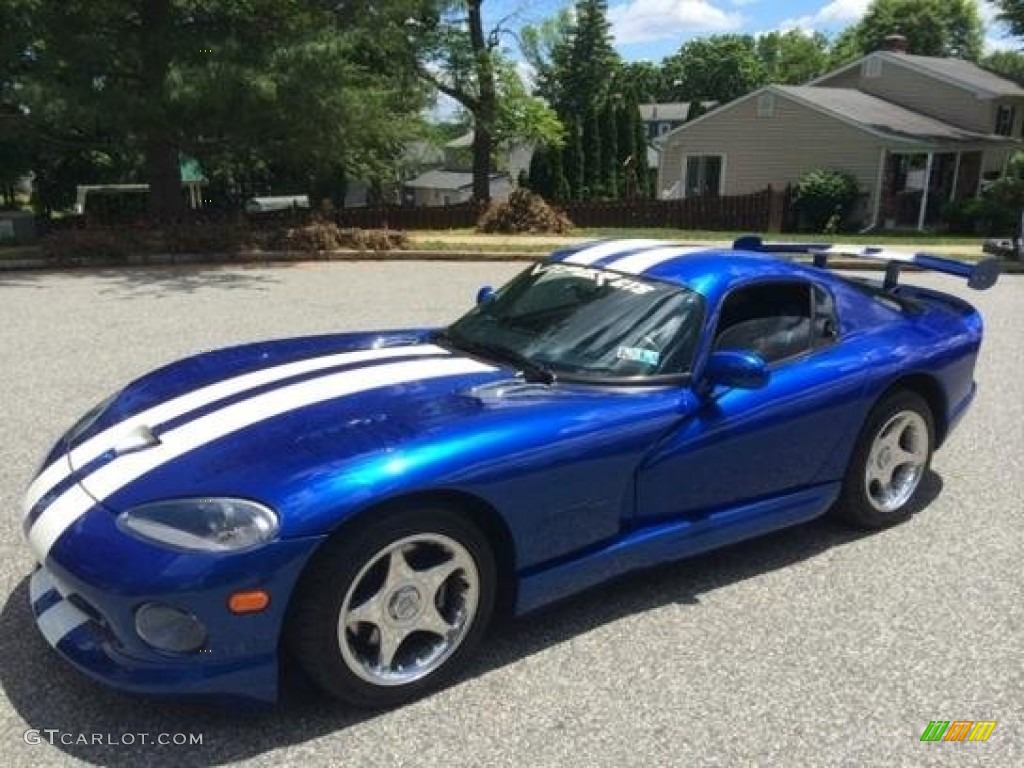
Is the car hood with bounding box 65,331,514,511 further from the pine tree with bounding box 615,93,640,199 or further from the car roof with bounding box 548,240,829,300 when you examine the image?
the pine tree with bounding box 615,93,640,199

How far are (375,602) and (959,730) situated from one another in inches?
70.9

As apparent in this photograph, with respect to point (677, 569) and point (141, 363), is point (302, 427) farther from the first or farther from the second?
point (141, 363)

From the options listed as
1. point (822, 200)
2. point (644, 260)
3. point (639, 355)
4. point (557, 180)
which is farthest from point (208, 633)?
point (557, 180)

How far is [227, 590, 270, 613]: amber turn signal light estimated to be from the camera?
2.43 metres

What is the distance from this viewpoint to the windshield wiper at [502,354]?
11.0 ft

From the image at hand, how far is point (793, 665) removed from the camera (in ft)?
10.1

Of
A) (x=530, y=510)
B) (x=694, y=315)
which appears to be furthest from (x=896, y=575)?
(x=530, y=510)

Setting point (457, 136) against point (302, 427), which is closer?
point (302, 427)

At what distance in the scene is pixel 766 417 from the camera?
357cm

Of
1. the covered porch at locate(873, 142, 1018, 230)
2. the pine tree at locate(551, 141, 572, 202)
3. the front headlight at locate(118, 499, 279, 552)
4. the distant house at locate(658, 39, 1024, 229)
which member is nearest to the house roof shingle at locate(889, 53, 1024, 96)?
the distant house at locate(658, 39, 1024, 229)

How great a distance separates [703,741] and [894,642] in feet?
3.27

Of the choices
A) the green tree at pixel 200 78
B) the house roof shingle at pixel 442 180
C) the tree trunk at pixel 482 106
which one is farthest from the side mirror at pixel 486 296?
the house roof shingle at pixel 442 180

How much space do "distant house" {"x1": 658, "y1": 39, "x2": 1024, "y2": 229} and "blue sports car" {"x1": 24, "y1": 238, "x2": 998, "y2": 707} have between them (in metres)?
24.6

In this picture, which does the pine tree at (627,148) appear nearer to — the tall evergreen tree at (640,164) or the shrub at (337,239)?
the tall evergreen tree at (640,164)
